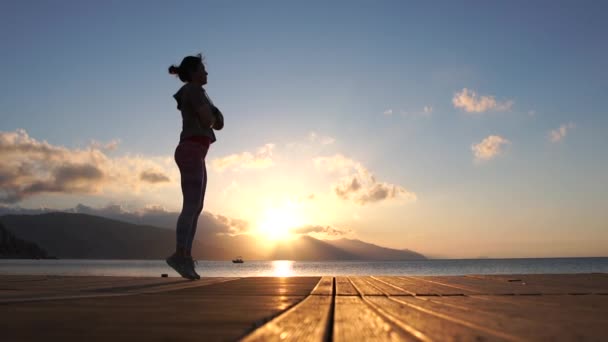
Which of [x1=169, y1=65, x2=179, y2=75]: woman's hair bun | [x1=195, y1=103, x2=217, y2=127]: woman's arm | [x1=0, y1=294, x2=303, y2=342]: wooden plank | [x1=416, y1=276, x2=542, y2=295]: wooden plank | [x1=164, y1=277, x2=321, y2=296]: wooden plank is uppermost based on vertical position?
[x1=169, y1=65, x2=179, y2=75]: woman's hair bun

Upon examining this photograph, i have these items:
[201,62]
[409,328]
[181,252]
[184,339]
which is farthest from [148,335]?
Result: [201,62]

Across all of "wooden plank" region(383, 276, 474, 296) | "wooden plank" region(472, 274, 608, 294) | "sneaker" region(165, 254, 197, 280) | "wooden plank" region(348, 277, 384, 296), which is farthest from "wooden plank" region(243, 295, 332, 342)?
"sneaker" region(165, 254, 197, 280)

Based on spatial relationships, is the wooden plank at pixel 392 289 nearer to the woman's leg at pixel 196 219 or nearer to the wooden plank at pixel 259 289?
the wooden plank at pixel 259 289

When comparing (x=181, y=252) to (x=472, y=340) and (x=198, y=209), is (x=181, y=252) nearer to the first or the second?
(x=198, y=209)

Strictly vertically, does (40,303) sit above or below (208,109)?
below

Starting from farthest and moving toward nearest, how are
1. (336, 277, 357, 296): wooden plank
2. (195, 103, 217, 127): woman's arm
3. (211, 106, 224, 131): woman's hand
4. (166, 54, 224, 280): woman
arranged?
1. (211, 106, 224, 131): woman's hand
2. (195, 103, 217, 127): woman's arm
3. (166, 54, 224, 280): woman
4. (336, 277, 357, 296): wooden plank

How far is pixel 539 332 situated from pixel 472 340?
0.39 m

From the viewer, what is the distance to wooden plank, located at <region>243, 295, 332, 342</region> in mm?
1510

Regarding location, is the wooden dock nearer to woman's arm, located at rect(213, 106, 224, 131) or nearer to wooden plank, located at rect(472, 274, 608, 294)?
wooden plank, located at rect(472, 274, 608, 294)

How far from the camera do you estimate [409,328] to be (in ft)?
5.77

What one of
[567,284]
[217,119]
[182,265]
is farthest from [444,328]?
[217,119]

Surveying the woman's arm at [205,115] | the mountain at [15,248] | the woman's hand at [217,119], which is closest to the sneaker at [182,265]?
the woman's arm at [205,115]

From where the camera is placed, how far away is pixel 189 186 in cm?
711

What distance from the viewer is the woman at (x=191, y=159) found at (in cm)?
697
